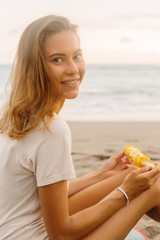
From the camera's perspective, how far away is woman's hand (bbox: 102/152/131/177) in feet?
8.51

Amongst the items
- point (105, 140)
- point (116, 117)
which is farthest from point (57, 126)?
point (116, 117)

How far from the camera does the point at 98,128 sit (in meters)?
7.36

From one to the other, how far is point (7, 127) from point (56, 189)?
0.49 m

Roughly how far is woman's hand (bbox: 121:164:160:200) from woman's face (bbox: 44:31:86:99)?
0.58 metres

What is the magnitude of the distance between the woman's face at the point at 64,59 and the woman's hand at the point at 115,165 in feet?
2.44

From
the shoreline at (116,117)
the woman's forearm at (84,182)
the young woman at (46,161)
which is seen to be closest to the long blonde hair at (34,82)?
the young woman at (46,161)

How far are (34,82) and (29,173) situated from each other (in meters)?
0.46

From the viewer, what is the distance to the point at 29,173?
1.74 m

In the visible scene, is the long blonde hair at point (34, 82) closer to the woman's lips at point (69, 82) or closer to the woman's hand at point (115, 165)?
the woman's lips at point (69, 82)

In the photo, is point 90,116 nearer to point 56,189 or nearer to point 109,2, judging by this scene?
point 56,189

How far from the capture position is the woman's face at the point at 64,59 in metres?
1.84

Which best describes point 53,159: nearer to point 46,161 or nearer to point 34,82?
point 46,161

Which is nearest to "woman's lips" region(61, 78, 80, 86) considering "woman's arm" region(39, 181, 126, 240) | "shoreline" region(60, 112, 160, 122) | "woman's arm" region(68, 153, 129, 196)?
"woman's arm" region(39, 181, 126, 240)

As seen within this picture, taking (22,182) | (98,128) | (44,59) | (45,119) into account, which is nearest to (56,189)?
(22,182)
